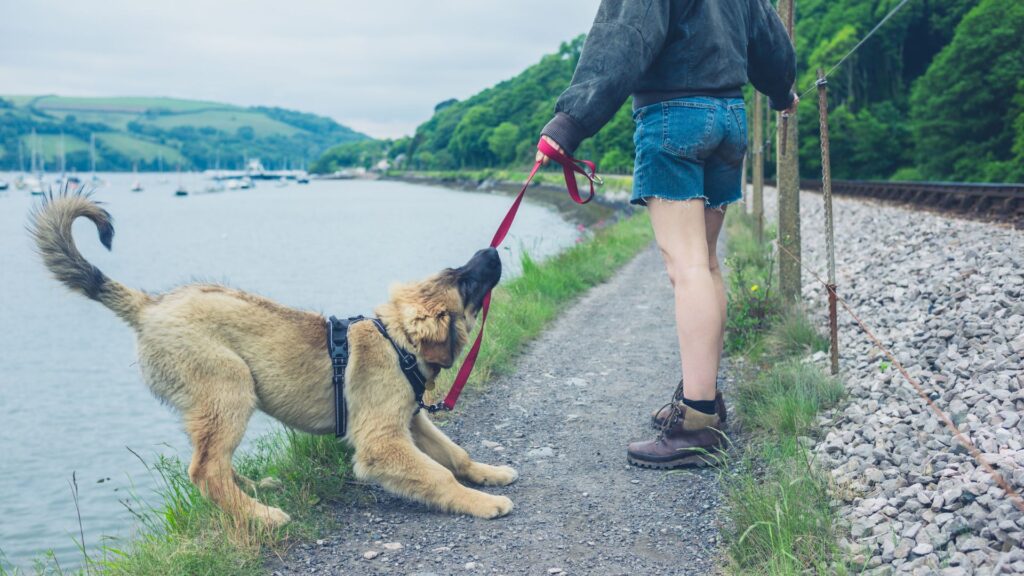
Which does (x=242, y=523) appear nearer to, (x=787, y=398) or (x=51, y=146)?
(x=787, y=398)

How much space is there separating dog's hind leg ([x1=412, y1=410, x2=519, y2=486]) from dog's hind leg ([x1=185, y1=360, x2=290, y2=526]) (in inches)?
33.0

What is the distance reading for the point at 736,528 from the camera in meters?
2.93

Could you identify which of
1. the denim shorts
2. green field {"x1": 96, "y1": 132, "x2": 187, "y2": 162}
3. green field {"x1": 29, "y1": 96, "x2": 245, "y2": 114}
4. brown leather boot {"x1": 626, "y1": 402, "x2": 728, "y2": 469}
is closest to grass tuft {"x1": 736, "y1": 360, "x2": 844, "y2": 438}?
brown leather boot {"x1": 626, "y1": 402, "x2": 728, "y2": 469}

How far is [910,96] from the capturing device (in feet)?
163

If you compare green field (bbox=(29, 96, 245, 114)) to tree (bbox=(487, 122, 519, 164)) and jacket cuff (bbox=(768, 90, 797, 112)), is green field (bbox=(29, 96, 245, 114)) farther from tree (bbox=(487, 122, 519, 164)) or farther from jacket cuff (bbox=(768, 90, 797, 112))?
jacket cuff (bbox=(768, 90, 797, 112))

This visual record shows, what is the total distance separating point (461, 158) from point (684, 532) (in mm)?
127006

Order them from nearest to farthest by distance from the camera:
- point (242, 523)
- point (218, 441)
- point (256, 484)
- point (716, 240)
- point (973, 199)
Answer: point (242, 523) < point (218, 441) < point (256, 484) < point (716, 240) < point (973, 199)

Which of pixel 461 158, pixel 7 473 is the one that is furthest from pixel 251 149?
pixel 7 473

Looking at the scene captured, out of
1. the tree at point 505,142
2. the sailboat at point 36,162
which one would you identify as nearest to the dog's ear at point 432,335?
the tree at point 505,142

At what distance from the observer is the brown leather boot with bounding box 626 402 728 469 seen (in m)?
3.75

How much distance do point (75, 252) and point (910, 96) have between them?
56110 mm

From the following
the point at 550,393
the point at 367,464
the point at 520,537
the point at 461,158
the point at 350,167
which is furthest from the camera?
the point at 350,167

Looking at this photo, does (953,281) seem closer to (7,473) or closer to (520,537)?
(520,537)

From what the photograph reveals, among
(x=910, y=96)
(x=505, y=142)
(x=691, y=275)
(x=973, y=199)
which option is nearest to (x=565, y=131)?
(x=691, y=275)
